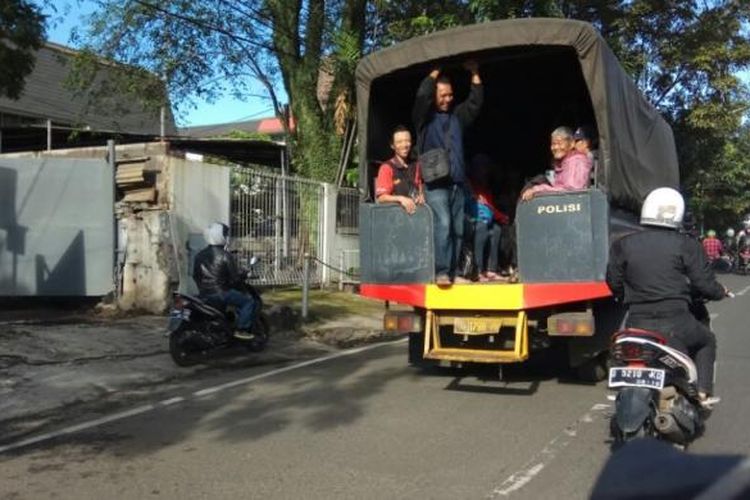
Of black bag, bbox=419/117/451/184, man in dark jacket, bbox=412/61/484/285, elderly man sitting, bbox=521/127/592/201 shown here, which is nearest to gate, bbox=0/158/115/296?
man in dark jacket, bbox=412/61/484/285

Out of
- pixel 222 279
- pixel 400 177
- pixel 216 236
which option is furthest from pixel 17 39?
pixel 400 177

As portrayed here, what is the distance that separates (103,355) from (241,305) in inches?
65.9

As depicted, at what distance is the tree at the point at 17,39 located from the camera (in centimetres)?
989

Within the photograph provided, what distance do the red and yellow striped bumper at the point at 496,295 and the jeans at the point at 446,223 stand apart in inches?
9.5

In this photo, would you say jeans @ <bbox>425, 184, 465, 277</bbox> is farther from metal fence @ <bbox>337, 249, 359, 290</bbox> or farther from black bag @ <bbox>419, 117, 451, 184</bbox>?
metal fence @ <bbox>337, 249, 359, 290</bbox>

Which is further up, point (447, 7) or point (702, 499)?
point (447, 7)

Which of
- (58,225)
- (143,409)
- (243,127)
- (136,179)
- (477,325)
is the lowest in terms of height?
(143,409)

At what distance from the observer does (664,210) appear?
563 cm

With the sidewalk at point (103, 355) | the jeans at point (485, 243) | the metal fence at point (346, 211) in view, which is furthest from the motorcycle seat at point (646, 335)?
the metal fence at point (346, 211)

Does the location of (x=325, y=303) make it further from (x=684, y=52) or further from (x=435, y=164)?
(x=684, y=52)

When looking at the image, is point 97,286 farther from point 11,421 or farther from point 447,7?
point 447,7

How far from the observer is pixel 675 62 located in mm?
23250

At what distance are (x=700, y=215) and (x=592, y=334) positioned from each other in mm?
36802

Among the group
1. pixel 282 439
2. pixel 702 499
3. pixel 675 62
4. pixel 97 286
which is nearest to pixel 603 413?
pixel 282 439
